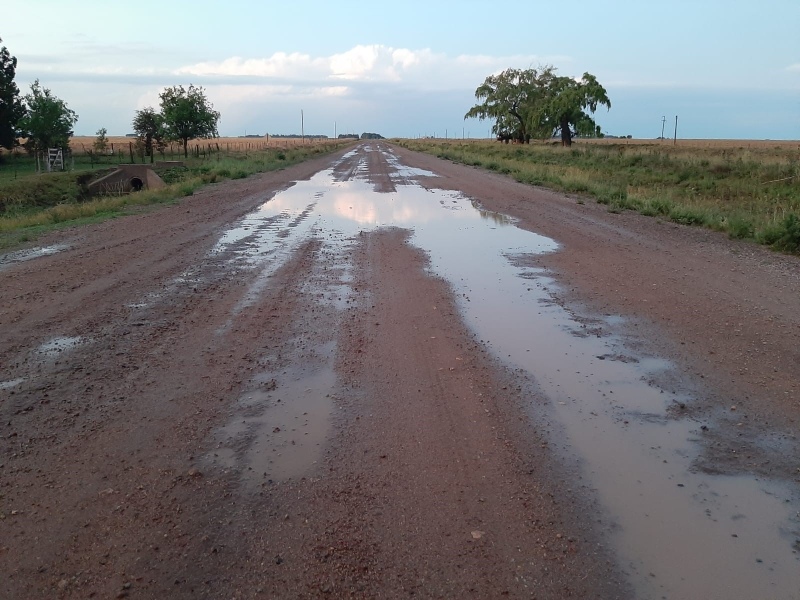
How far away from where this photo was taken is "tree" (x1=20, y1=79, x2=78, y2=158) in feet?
147

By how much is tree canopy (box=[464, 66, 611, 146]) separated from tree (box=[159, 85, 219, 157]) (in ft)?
112

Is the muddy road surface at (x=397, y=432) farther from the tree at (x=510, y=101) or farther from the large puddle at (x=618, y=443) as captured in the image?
the tree at (x=510, y=101)

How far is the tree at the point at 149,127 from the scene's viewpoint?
179ft

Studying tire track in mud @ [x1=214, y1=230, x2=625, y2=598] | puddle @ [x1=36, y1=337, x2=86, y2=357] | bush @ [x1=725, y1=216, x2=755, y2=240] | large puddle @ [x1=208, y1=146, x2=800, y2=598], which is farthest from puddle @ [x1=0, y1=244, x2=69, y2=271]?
bush @ [x1=725, y1=216, x2=755, y2=240]

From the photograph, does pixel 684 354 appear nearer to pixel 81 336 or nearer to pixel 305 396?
pixel 305 396

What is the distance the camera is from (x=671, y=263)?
11711 millimetres

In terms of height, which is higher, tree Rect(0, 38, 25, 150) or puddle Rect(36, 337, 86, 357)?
tree Rect(0, 38, 25, 150)

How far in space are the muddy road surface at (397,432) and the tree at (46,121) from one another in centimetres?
4020

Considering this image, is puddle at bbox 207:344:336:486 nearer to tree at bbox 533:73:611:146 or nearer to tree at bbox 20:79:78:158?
tree at bbox 20:79:78:158

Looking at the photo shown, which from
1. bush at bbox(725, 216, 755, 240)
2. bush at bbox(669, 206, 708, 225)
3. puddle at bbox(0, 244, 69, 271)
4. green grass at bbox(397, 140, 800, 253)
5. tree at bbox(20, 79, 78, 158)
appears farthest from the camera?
tree at bbox(20, 79, 78, 158)

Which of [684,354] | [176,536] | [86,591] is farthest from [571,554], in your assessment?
[684,354]

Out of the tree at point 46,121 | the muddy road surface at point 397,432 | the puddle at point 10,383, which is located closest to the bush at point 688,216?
the muddy road surface at point 397,432

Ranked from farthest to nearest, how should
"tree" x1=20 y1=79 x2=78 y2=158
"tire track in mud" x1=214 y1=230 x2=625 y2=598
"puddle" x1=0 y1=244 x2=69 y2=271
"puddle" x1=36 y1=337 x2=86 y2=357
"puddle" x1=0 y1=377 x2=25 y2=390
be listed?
"tree" x1=20 y1=79 x2=78 y2=158
"puddle" x1=0 y1=244 x2=69 y2=271
"puddle" x1=36 y1=337 x2=86 y2=357
"puddle" x1=0 y1=377 x2=25 y2=390
"tire track in mud" x1=214 y1=230 x2=625 y2=598

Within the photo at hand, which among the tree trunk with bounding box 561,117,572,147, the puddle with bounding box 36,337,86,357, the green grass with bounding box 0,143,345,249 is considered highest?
the tree trunk with bounding box 561,117,572,147
